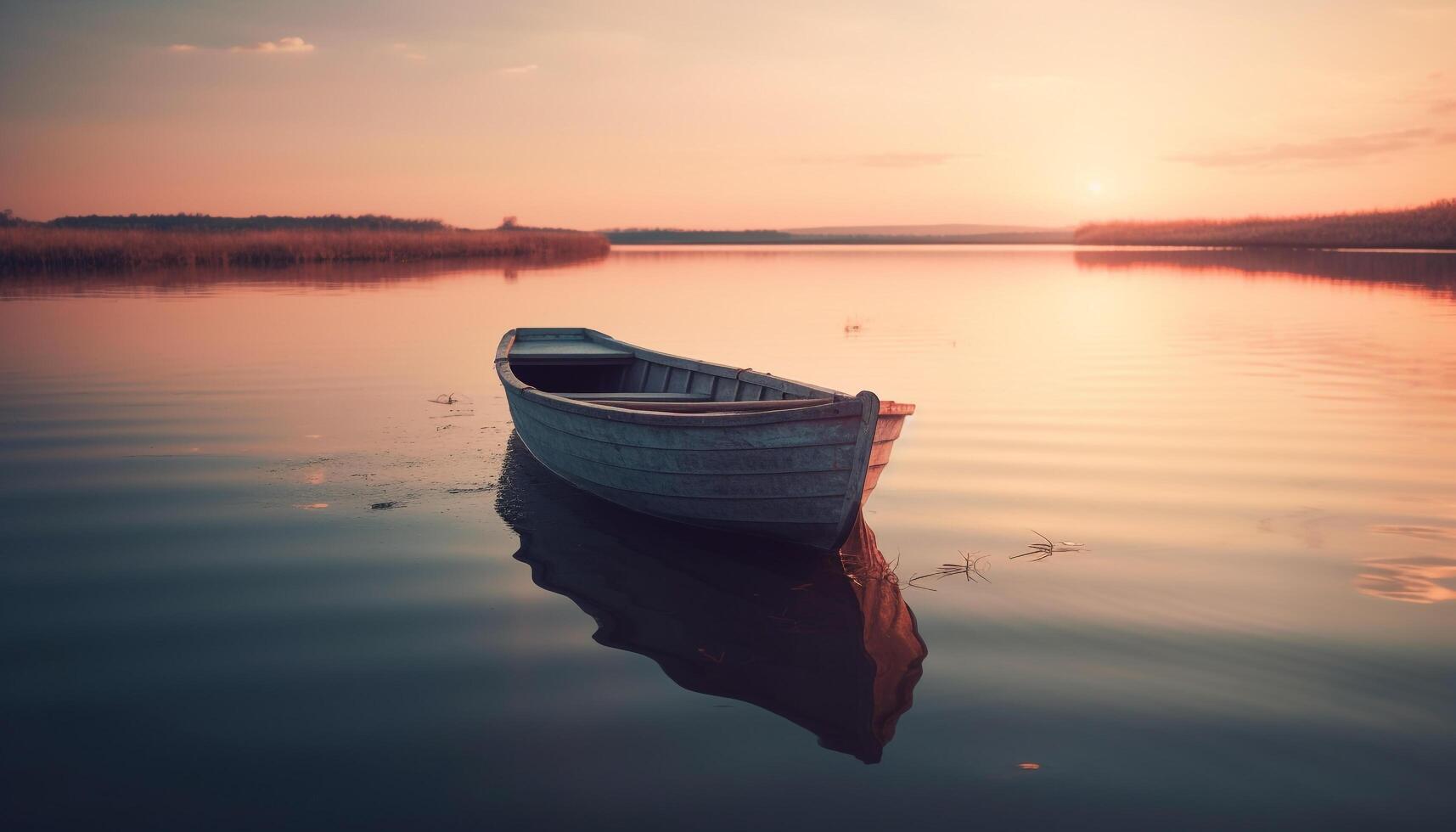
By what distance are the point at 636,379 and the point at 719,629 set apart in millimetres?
6360

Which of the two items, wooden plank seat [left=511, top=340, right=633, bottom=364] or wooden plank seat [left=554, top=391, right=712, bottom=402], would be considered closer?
wooden plank seat [left=554, top=391, right=712, bottom=402]

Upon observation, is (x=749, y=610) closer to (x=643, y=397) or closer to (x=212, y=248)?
(x=643, y=397)

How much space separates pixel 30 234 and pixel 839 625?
4677 centimetres

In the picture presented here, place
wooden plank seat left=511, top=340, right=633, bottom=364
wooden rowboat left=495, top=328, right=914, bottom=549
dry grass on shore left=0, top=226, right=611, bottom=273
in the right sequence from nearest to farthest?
wooden rowboat left=495, top=328, right=914, bottom=549, wooden plank seat left=511, top=340, right=633, bottom=364, dry grass on shore left=0, top=226, right=611, bottom=273

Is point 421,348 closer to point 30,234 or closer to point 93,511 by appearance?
point 93,511

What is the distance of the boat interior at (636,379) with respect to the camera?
8211 millimetres

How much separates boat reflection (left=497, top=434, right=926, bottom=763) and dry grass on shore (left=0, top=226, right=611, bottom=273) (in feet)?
Answer: 133

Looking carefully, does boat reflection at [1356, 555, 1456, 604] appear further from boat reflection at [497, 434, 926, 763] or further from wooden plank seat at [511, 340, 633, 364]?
wooden plank seat at [511, 340, 633, 364]

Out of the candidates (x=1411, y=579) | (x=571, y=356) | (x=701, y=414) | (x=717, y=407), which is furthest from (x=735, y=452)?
(x=571, y=356)

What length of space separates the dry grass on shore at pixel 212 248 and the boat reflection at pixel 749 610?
1602 inches

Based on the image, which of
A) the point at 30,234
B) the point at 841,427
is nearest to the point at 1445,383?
the point at 841,427

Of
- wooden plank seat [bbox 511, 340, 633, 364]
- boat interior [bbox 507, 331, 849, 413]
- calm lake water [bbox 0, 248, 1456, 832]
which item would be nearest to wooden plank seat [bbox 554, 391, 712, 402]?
boat interior [bbox 507, 331, 849, 413]

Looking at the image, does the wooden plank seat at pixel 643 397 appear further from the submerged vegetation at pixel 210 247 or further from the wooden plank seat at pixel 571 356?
the submerged vegetation at pixel 210 247

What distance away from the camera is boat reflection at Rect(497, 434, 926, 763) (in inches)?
191
